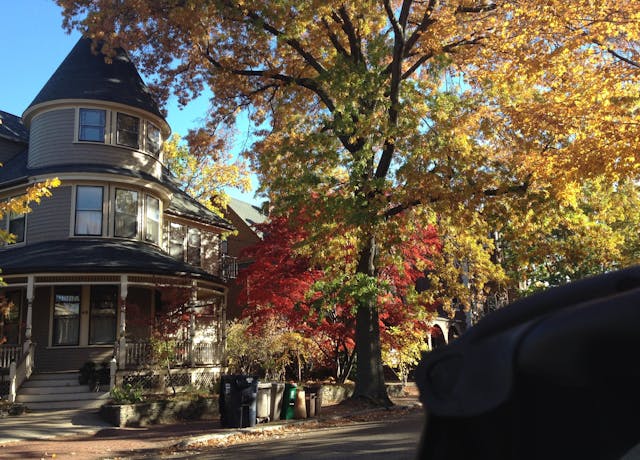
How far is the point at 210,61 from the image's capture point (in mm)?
19656

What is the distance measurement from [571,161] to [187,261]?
17649mm

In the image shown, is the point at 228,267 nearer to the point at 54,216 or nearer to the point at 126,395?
the point at 54,216

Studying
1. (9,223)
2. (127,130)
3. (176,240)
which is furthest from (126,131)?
(176,240)

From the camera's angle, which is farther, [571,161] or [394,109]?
[394,109]

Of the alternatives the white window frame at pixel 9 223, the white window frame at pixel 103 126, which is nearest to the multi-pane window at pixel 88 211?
the white window frame at pixel 103 126

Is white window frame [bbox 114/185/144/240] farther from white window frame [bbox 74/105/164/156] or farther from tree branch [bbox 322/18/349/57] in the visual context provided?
tree branch [bbox 322/18/349/57]

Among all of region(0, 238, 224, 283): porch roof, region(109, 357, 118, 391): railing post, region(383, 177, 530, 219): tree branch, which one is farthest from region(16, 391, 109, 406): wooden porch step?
region(383, 177, 530, 219): tree branch

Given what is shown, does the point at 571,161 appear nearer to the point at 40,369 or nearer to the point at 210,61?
the point at 210,61

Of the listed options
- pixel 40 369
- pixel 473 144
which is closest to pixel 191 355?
pixel 40 369

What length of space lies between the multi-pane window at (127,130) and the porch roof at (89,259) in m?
3.75

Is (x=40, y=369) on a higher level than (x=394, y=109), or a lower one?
lower

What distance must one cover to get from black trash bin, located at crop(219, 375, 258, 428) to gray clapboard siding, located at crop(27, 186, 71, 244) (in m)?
9.98

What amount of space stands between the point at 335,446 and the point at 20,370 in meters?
11.8

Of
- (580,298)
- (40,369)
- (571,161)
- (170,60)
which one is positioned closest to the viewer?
(580,298)
